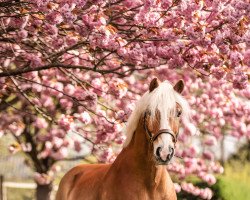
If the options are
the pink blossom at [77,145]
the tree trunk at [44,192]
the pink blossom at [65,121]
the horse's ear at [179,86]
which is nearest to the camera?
the horse's ear at [179,86]

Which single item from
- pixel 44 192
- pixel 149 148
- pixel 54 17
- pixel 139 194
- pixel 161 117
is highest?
pixel 54 17

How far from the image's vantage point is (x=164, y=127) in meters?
6.05

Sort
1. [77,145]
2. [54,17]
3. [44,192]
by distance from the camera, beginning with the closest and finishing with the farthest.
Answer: [54,17]
[77,145]
[44,192]

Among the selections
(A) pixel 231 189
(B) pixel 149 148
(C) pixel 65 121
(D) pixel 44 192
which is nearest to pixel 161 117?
(B) pixel 149 148

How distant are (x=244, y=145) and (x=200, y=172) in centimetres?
1532

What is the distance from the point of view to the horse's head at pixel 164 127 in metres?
5.93

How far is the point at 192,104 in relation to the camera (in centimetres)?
1353

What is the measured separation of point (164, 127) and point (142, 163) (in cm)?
59

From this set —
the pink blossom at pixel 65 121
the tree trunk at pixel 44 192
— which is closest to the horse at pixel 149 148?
the pink blossom at pixel 65 121

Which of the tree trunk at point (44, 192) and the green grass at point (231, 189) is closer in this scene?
the green grass at point (231, 189)

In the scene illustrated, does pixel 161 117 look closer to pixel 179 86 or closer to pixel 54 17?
pixel 179 86

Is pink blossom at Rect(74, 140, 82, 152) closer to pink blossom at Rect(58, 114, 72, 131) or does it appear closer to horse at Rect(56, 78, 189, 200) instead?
pink blossom at Rect(58, 114, 72, 131)

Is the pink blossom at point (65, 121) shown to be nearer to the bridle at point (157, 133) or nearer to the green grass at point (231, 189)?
the bridle at point (157, 133)

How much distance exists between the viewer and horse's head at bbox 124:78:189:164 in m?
5.95
